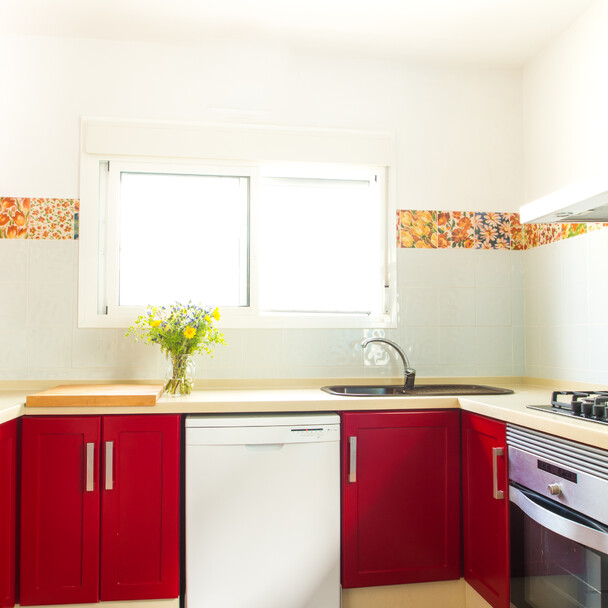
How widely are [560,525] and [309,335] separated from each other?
56.9 inches

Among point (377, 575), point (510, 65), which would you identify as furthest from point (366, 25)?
point (377, 575)

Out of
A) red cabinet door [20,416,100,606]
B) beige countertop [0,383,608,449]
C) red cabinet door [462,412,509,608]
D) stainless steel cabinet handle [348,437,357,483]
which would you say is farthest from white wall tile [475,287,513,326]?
red cabinet door [20,416,100,606]

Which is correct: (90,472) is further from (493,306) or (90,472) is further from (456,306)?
(493,306)

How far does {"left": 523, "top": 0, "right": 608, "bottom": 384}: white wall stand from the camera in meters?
2.30

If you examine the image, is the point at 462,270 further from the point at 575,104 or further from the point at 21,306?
the point at 21,306

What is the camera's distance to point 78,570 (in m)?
1.99

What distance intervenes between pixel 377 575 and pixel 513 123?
2304 millimetres

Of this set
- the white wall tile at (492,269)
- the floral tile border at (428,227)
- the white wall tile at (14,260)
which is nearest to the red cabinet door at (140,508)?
the white wall tile at (14,260)

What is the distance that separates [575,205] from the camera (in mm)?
1625

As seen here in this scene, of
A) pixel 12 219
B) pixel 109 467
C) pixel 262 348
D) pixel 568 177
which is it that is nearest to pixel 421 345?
pixel 262 348

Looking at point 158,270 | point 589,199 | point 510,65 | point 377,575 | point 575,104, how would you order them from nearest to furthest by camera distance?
point 589,199
point 377,575
point 575,104
point 158,270
point 510,65

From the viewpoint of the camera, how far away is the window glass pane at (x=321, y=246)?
2801mm

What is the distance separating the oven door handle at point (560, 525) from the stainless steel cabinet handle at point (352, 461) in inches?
22.7

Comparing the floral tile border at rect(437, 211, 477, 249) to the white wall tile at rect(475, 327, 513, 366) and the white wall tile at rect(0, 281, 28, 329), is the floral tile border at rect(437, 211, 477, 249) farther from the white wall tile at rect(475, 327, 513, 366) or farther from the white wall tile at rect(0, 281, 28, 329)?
the white wall tile at rect(0, 281, 28, 329)
